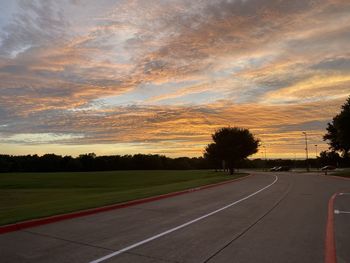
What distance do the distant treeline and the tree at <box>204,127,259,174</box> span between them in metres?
42.1

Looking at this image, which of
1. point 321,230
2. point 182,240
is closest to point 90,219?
point 182,240

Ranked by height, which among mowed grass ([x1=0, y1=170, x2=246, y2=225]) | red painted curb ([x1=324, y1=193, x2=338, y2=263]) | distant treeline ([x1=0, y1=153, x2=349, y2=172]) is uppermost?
distant treeline ([x1=0, y1=153, x2=349, y2=172])

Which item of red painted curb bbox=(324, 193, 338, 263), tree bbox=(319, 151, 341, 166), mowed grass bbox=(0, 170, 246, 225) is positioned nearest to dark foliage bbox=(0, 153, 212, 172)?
tree bbox=(319, 151, 341, 166)

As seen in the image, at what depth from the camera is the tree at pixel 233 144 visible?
73.2m

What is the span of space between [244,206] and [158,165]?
13484cm

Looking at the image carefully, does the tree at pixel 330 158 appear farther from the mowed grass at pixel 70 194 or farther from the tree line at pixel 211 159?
the mowed grass at pixel 70 194

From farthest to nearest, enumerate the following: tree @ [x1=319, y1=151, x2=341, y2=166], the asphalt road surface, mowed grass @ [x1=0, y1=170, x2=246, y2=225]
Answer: tree @ [x1=319, y1=151, x2=341, y2=166] < mowed grass @ [x1=0, y1=170, x2=246, y2=225] < the asphalt road surface

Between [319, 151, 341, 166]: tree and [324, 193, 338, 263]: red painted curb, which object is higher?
[319, 151, 341, 166]: tree

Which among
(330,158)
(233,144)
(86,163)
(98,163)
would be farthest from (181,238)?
(330,158)

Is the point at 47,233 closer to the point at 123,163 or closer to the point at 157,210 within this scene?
the point at 157,210

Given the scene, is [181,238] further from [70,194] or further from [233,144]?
[233,144]

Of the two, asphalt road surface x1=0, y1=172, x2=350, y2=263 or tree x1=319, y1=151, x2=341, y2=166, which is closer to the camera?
asphalt road surface x1=0, y1=172, x2=350, y2=263

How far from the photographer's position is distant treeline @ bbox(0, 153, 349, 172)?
129250 millimetres

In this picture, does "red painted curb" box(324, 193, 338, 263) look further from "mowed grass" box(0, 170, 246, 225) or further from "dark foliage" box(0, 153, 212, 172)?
"dark foliage" box(0, 153, 212, 172)
